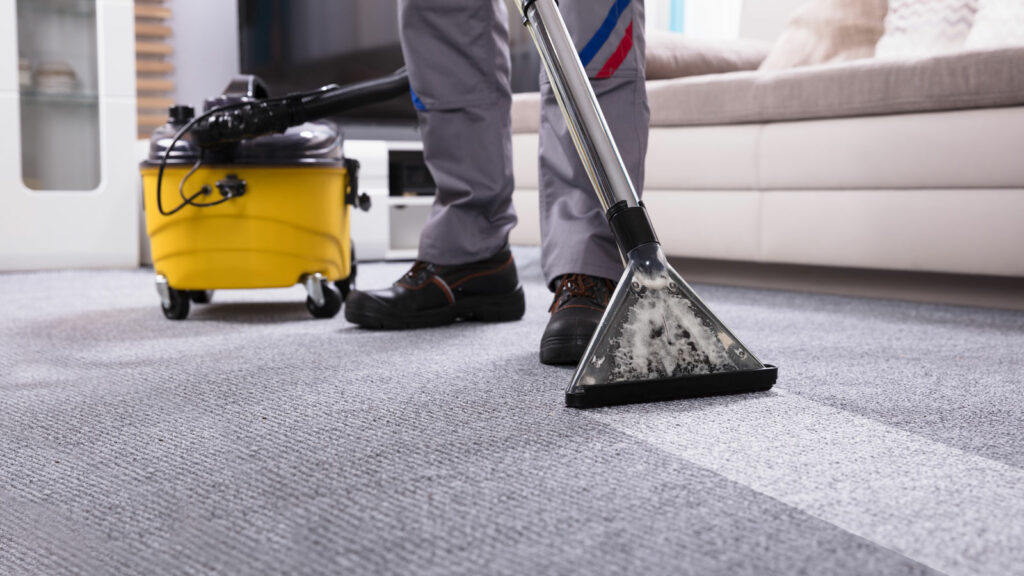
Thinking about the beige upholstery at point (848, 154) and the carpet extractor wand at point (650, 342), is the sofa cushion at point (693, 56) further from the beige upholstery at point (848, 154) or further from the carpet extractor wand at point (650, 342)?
the carpet extractor wand at point (650, 342)

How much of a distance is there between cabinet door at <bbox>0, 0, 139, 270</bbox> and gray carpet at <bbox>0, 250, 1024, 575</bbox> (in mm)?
1588

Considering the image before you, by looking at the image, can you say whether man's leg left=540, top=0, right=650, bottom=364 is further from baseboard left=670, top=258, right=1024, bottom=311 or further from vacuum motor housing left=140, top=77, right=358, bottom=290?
baseboard left=670, top=258, right=1024, bottom=311

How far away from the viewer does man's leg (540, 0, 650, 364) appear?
1.02 meters

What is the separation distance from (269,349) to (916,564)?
86 cm

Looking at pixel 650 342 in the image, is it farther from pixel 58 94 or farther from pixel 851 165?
pixel 58 94

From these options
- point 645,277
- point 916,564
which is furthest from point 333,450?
point 916,564

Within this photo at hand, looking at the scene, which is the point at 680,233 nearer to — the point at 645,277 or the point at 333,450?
the point at 645,277

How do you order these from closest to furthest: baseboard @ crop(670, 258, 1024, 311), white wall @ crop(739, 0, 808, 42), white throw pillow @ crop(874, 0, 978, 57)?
baseboard @ crop(670, 258, 1024, 311) → white throw pillow @ crop(874, 0, 978, 57) → white wall @ crop(739, 0, 808, 42)

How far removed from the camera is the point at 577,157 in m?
1.06

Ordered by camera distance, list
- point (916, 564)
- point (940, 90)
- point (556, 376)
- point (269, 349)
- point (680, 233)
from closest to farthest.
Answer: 1. point (916, 564)
2. point (556, 376)
3. point (269, 349)
4. point (940, 90)
5. point (680, 233)

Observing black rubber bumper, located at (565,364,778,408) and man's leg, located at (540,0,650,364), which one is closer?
black rubber bumper, located at (565,364,778,408)

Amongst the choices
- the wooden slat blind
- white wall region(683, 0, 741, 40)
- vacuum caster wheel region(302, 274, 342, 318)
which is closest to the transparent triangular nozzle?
vacuum caster wheel region(302, 274, 342, 318)

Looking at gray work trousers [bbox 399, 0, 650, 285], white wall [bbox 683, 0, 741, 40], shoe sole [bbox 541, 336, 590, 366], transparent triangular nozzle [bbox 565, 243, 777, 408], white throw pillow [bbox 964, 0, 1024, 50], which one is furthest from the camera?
white wall [bbox 683, 0, 741, 40]

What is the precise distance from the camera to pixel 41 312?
1.57m
